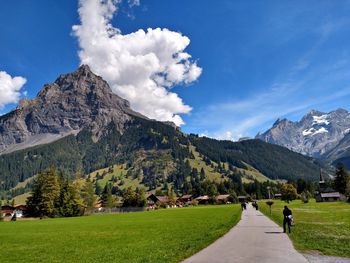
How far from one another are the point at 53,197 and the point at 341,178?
4526 inches

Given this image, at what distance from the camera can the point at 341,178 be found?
483 ft

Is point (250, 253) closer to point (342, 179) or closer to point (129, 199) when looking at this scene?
point (342, 179)

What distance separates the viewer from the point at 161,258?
61.2ft

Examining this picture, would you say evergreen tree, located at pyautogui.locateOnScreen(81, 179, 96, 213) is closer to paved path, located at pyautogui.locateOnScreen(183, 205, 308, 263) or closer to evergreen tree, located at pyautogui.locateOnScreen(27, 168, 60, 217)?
evergreen tree, located at pyautogui.locateOnScreen(27, 168, 60, 217)

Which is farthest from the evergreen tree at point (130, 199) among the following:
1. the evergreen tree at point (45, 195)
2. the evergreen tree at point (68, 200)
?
the evergreen tree at point (45, 195)

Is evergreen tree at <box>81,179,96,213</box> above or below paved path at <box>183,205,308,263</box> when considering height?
above

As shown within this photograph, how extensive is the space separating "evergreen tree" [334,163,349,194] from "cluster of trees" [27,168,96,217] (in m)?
105

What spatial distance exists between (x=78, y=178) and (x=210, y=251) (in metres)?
115

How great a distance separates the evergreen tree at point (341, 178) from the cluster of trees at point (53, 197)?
105 metres

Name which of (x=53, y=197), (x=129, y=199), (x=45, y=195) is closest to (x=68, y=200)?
(x=53, y=197)

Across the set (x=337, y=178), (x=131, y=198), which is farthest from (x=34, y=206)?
(x=337, y=178)

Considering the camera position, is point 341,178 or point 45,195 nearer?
point 45,195

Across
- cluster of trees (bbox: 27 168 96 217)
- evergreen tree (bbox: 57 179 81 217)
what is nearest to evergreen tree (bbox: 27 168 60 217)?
cluster of trees (bbox: 27 168 96 217)

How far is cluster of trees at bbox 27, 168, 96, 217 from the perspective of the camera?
357ft
